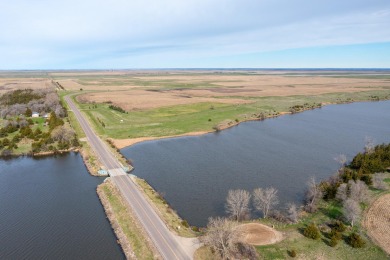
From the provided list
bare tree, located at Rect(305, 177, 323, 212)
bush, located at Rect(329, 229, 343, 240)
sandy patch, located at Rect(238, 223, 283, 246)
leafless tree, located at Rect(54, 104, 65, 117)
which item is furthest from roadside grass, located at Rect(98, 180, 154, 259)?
leafless tree, located at Rect(54, 104, 65, 117)

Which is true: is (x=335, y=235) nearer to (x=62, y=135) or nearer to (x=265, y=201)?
(x=265, y=201)

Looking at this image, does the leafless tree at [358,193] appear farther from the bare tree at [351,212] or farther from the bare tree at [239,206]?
the bare tree at [239,206]

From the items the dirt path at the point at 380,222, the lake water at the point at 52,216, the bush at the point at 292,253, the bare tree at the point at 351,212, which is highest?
Result: the bare tree at the point at 351,212

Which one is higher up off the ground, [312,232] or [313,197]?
[313,197]

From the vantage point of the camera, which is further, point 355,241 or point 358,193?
point 358,193

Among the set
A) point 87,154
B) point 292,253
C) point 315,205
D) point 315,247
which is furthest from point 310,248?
point 87,154

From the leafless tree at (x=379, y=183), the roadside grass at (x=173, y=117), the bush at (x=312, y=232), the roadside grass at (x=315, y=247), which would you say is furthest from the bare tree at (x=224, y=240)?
the roadside grass at (x=173, y=117)

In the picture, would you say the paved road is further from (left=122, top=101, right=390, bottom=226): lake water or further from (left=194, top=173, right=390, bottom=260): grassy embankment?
(left=122, top=101, right=390, bottom=226): lake water
